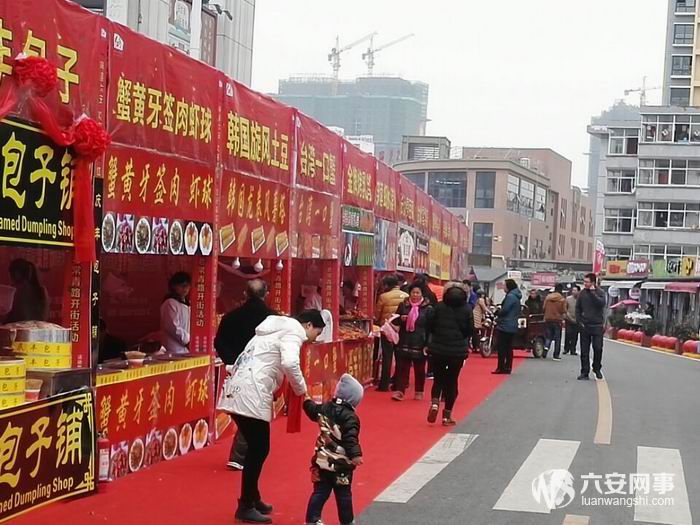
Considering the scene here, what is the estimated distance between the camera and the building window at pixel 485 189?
97.0 m

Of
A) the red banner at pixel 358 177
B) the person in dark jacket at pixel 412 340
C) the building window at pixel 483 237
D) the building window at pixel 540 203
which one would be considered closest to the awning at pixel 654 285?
the red banner at pixel 358 177

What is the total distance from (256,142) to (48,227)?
14.9 ft

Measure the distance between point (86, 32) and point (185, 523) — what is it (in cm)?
381

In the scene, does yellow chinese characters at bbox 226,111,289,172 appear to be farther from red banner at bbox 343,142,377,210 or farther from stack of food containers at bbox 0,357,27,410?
stack of food containers at bbox 0,357,27,410

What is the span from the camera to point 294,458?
992cm

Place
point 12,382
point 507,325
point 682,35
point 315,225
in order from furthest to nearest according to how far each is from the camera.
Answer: point 682,35 → point 507,325 → point 315,225 → point 12,382

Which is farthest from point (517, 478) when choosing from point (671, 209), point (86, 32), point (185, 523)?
point (671, 209)

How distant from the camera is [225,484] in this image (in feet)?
28.2

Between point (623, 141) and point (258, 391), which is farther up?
point (623, 141)

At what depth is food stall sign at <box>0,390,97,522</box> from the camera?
5.77 metres

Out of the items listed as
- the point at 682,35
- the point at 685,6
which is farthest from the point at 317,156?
the point at 685,6

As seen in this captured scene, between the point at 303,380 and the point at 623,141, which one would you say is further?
the point at 623,141

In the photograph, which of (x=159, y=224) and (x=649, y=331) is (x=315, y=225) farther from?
(x=649, y=331)

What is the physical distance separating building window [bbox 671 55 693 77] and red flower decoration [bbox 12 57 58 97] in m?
110
